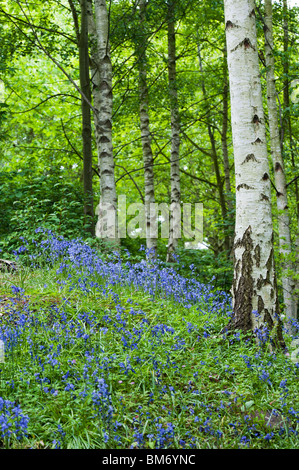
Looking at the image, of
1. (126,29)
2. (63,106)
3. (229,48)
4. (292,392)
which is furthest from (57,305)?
(63,106)

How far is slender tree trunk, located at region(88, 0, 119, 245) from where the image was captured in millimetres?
8199

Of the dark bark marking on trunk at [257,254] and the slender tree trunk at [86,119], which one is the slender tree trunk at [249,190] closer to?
the dark bark marking on trunk at [257,254]

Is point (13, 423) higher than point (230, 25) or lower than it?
lower

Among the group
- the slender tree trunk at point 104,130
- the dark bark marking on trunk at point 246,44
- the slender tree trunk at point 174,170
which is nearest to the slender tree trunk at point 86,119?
the slender tree trunk at point 104,130

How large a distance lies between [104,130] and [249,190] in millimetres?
5035

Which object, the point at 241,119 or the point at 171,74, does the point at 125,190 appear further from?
the point at 241,119

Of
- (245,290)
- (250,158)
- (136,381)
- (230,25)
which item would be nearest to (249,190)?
(250,158)

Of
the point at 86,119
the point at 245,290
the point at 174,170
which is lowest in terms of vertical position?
the point at 245,290

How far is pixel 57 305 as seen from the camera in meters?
4.43

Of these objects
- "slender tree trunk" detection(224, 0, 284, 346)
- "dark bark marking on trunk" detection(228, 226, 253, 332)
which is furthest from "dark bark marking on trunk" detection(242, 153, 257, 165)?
"dark bark marking on trunk" detection(228, 226, 253, 332)

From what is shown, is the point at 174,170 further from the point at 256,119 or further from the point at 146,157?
the point at 256,119

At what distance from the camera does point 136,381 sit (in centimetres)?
332

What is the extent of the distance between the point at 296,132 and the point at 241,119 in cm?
1200

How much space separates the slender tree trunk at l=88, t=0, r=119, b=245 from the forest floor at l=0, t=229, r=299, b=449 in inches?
137
